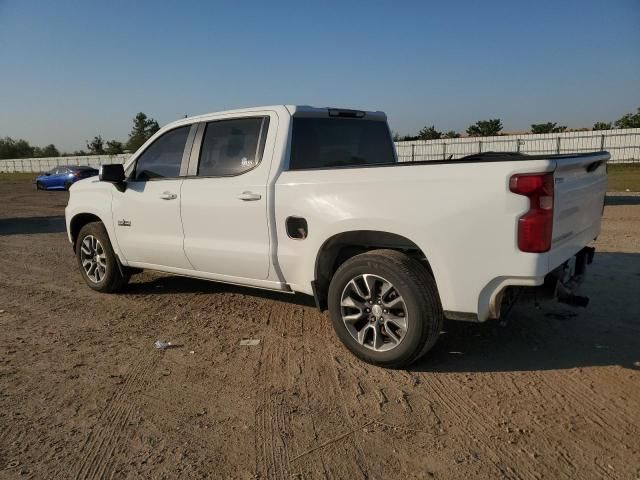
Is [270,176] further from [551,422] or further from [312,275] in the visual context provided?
[551,422]

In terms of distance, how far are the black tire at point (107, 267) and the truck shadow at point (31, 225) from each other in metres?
6.14

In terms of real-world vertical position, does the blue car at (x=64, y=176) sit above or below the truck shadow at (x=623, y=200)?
above

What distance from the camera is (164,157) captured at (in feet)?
16.7

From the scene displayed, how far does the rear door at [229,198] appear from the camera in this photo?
13.7 feet

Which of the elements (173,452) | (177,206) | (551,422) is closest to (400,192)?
(551,422)

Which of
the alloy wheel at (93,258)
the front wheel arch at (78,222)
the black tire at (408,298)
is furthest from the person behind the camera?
the front wheel arch at (78,222)

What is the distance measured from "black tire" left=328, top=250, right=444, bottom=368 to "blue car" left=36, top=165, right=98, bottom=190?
2507cm

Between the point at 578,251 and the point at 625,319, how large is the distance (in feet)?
4.09

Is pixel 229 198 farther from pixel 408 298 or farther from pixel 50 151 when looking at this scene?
pixel 50 151

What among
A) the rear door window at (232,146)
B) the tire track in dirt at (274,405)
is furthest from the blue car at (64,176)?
the tire track in dirt at (274,405)

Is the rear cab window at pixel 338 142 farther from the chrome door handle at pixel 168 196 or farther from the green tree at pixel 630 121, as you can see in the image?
the green tree at pixel 630 121

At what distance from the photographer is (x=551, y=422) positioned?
2900mm

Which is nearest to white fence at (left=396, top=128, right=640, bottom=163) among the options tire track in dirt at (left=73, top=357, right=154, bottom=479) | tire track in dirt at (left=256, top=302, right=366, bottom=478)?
tire track in dirt at (left=256, top=302, right=366, bottom=478)

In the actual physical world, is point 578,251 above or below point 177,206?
below
